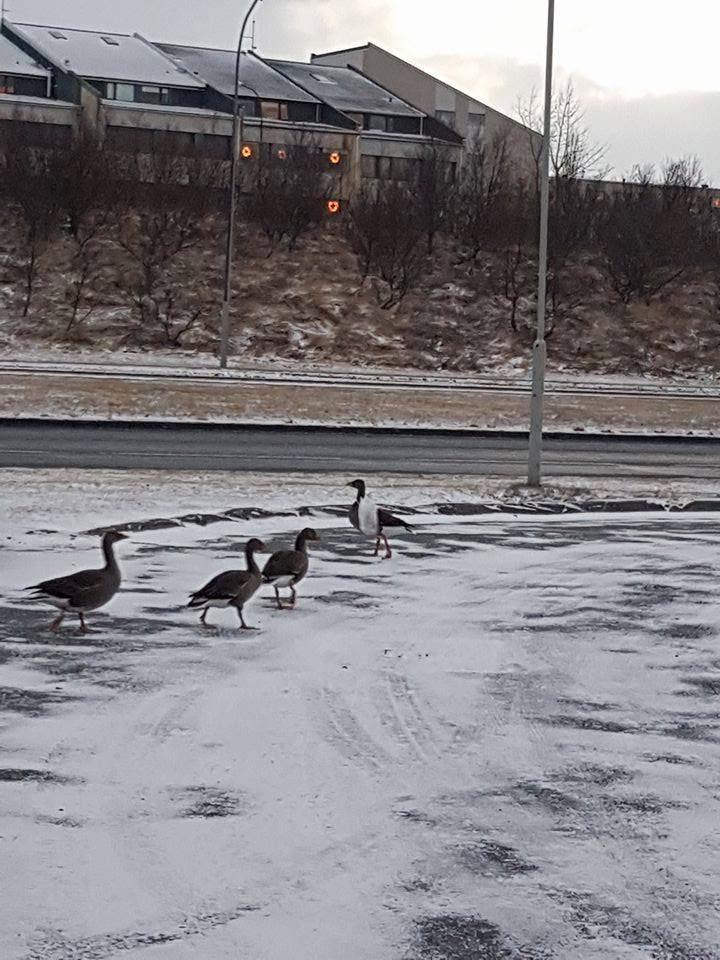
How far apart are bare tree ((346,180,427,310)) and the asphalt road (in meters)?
20.5

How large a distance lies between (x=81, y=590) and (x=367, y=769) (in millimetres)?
3243

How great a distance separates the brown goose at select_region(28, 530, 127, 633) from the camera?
384 inches

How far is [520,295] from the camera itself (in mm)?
47906

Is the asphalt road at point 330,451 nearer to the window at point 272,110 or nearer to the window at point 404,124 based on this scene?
the window at point 272,110

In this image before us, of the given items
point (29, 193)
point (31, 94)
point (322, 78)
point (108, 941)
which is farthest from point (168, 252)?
point (108, 941)

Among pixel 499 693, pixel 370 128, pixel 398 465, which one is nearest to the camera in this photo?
pixel 499 693

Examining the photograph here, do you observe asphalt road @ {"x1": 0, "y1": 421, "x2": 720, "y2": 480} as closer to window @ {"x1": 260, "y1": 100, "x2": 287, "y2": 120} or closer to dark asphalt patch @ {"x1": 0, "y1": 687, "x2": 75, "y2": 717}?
dark asphalt patch @ {"x1": 0, "y1": 687, "x2": 75, "y2": 717}

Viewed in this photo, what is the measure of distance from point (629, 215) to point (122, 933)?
4902 centimetres

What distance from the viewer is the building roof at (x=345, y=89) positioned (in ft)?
239

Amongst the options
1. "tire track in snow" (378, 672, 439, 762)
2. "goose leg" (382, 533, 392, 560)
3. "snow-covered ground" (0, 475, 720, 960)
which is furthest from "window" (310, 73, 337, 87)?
"tire track in snow" (378, 672, 439, 762)

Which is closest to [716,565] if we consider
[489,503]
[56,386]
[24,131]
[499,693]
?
[489,503]

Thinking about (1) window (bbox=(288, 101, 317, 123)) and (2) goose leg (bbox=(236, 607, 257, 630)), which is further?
(1) window (bbox=(288, 101, 317, 123))

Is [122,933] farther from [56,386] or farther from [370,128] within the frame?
[370,128]

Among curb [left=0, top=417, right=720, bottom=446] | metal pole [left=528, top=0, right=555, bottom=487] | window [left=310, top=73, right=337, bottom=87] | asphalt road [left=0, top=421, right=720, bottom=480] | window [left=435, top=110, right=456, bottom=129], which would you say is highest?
window [left=310, top=73, right=337, bottom=87]
